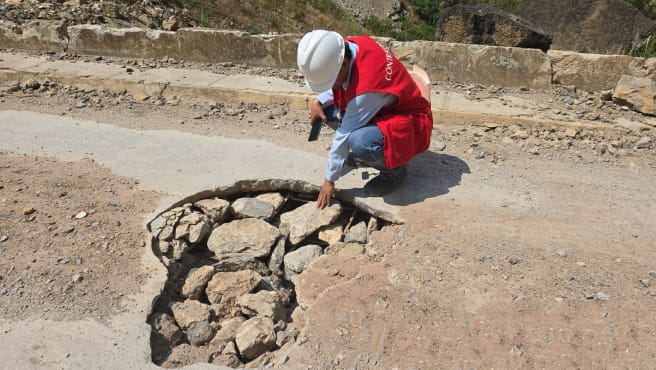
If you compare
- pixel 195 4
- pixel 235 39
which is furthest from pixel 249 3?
pixel 235 39

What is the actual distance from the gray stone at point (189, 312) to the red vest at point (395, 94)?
1392 millimetres

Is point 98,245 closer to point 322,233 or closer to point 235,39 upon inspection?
point 322,233

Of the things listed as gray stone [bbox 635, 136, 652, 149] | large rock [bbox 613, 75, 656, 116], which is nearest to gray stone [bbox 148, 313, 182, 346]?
gray stone [bbox 635, 136, 652, 149]

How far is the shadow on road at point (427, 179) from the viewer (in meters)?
3.37

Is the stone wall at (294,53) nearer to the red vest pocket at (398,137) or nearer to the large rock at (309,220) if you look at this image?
the red vest pocket at (398,137)

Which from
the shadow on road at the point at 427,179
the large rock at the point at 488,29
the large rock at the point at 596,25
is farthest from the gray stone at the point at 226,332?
the large rock at the point at 596,25

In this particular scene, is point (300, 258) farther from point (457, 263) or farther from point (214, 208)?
point (457, 263)

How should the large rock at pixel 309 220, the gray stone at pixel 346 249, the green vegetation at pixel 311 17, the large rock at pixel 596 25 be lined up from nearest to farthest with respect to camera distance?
the gray stone at pixel 346 249 → the large rock at pixel 309 220 → the large rock at pixel 596 25 → the green vegetation at pixel 311 17

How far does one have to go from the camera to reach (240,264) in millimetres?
3092

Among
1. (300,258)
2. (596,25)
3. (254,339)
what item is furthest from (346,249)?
(596,25)

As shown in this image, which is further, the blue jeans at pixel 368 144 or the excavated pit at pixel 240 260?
the blue jeans at pixel 368 144

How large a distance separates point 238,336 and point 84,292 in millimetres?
847

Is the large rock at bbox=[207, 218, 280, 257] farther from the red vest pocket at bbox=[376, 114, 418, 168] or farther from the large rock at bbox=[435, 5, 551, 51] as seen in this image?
the large rock at bbox=[435, 5, 551, 51]

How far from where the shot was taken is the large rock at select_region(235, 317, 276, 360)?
246 cm
